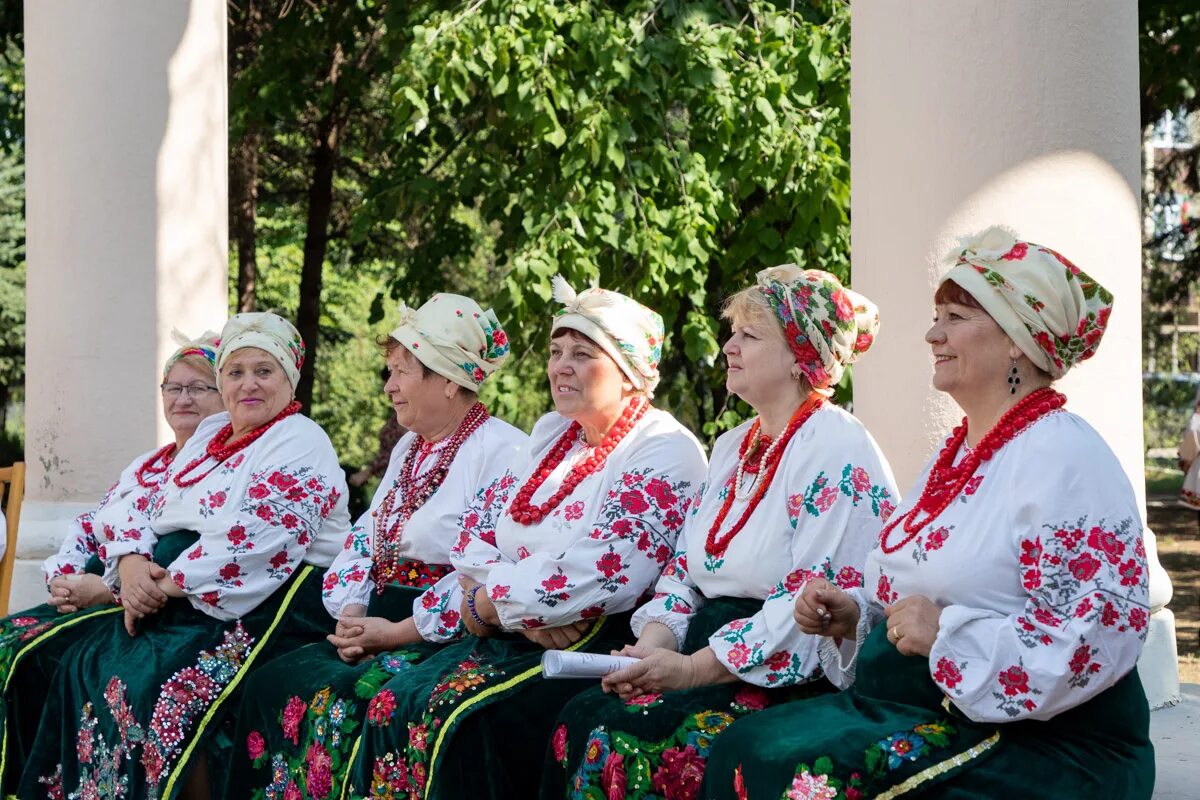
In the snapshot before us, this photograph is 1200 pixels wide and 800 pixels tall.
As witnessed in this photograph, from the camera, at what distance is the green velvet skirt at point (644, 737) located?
3234mm

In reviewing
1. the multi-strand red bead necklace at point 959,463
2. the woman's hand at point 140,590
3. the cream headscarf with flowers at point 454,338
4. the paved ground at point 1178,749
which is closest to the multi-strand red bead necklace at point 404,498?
the cream headscarf with flowers at point 454,338

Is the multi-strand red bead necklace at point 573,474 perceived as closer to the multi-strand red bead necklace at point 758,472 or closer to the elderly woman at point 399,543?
the elderly woman at point 399,543

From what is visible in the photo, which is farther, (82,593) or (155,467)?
(155,467)

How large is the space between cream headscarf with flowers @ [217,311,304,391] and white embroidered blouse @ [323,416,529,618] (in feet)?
1.97

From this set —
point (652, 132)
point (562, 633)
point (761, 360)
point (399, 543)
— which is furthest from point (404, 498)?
point (652, 132)

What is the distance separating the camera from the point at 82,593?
5.18 meters

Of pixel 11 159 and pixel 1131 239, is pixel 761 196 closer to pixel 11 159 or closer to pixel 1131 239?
pixel 1131 239

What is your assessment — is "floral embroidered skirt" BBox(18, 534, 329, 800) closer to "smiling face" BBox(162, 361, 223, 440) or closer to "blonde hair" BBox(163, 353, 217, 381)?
"smiling face" BBox(162, 361, 223, 440)

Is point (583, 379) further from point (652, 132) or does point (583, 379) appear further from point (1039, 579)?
point (652, 132)

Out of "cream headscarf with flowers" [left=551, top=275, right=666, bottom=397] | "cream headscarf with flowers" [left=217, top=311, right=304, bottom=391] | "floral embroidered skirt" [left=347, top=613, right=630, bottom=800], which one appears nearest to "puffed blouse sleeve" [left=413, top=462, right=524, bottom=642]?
"floral embroidered skirt" [left=347, top=613, right=630, bottom=800]

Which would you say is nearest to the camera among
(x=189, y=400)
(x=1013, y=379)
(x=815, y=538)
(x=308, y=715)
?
(x=1013, y=379)

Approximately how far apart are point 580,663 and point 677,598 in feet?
1.11

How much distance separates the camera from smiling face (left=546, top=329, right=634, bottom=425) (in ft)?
13.2

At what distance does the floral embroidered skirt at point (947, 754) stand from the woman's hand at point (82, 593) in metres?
2.95
